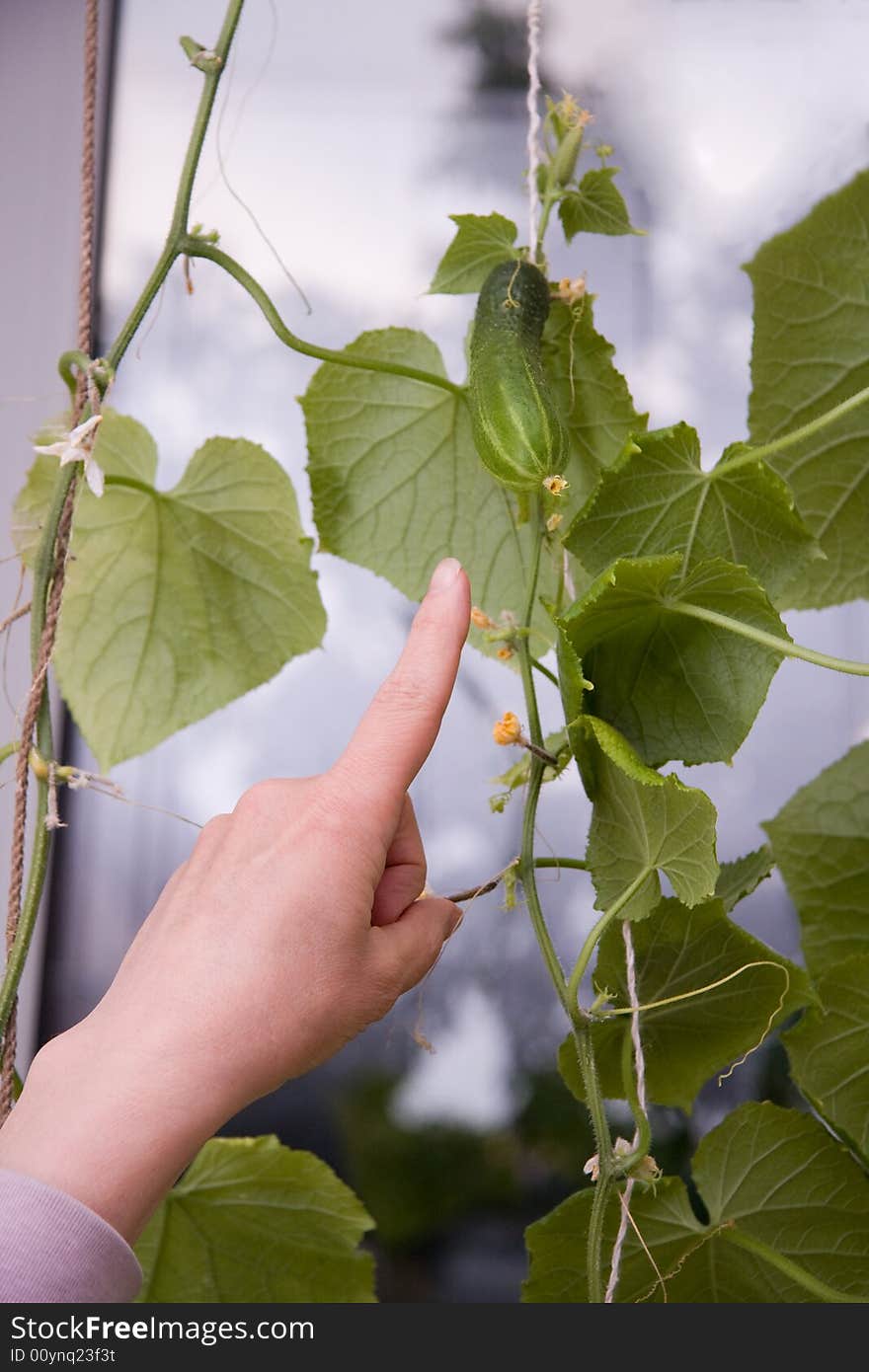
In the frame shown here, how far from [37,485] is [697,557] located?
39 centimetres

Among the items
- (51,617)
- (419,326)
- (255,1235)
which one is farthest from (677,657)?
(419,326)

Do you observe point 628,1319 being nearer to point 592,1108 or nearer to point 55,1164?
point 592,1108

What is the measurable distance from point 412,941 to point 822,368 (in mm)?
360

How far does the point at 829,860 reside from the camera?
0.66 m

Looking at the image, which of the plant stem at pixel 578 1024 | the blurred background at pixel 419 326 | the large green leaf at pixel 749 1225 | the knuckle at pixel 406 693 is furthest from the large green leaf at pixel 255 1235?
the blurred background at pixel 419 326

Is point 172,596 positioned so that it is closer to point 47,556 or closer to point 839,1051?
point 47,556

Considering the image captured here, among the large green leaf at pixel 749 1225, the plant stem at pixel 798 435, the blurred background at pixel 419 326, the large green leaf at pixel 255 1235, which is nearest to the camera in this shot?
the plant stem at pixel 798 435

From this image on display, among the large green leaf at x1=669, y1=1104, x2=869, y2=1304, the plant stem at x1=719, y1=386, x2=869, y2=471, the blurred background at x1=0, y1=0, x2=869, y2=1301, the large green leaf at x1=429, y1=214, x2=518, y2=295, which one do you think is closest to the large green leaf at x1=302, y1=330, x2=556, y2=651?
the large green leaf at x1=429, y1=214, x2=518, y2=295

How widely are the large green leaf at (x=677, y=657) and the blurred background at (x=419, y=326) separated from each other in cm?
66

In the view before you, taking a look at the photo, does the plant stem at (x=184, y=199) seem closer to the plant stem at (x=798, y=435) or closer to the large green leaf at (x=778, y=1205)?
the plant stem at (x=798, y=435)

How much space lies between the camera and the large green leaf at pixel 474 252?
58 cm

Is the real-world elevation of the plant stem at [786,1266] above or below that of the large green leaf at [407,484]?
below

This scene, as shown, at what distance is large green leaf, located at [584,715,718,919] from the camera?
0.44 m

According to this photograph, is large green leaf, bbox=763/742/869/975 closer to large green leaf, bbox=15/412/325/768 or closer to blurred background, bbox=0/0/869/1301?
large green leaf, bbox=15/412/325/768
